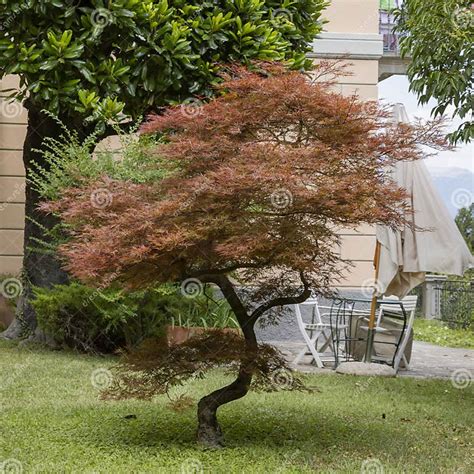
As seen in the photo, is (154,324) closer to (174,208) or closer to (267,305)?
(267,305)

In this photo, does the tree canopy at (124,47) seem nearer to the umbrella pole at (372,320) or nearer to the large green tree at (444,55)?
the large green tree at (444,55)

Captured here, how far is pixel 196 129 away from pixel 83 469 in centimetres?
212

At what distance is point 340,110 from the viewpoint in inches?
212

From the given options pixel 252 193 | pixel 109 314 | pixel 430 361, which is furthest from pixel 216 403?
pixel 430 361

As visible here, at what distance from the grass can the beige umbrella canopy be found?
6261 millimetres

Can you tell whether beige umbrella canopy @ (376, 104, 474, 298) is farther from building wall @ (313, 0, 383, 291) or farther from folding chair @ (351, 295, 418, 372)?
building wall @ (313, 0, 383, 291)

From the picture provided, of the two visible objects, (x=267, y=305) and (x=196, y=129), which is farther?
(x=267, y=305)

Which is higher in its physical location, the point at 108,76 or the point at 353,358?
the point at 108,76

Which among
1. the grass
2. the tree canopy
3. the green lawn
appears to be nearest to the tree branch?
the green lawn

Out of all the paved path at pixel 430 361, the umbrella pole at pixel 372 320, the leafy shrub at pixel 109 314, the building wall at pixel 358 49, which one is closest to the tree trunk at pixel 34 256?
the leafy shrub at pixel 109 314

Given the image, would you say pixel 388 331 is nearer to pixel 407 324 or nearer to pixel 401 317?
pixel 401 317

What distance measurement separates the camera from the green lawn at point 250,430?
537 cm

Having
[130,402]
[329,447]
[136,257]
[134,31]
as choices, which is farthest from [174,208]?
[134,31]

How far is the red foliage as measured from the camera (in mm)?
5125
